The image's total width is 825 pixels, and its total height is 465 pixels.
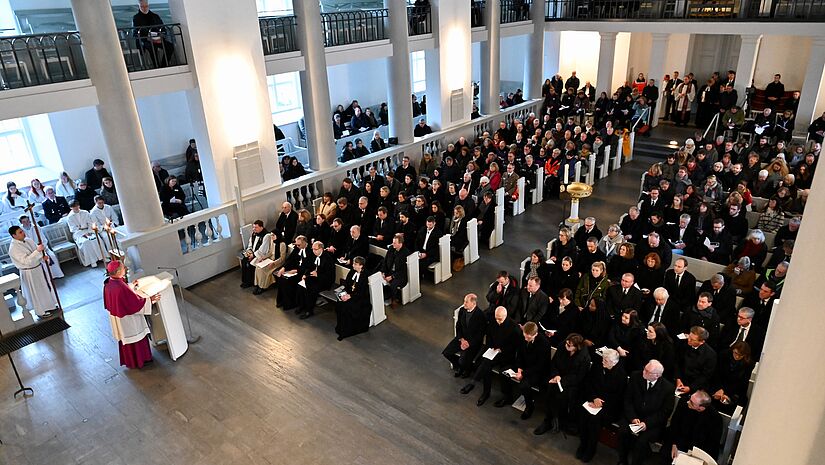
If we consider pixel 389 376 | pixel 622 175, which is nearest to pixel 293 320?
pixel 389 376

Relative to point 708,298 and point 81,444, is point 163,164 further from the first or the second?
point 708,298

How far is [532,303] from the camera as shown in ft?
25.6

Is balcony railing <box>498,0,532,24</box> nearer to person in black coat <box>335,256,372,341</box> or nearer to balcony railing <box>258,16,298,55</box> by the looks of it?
balcony railing <box>258,16,298,55</box>

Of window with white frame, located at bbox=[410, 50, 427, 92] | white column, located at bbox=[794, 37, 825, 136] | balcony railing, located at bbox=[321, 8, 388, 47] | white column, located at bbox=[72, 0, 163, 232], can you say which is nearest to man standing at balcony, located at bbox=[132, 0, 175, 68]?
white column, located at bbox=[72, 0, 163, 232]

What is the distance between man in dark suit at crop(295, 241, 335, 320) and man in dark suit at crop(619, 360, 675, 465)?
5.14m

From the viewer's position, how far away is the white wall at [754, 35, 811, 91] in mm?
18453

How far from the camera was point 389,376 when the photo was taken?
781 cm

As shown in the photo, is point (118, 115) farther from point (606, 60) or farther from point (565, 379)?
point (606, 60)

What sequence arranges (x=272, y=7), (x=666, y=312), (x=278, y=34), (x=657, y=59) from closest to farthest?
(x=666, y=312) < (x=278, y=34) < (x=272, y=7) < (x=657, y=59)

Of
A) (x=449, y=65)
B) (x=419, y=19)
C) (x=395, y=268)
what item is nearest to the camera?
(x=395, y=268)

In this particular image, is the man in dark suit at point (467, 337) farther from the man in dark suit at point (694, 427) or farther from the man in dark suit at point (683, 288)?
the man in dark suit at point (683, 288)

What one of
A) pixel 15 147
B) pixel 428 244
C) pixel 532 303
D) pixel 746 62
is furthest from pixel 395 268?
pixel 746 62

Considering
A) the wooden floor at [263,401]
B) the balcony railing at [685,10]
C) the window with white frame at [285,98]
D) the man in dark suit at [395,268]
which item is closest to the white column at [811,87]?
the balcony railing at [685,10]

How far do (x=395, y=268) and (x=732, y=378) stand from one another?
16.6 feet
